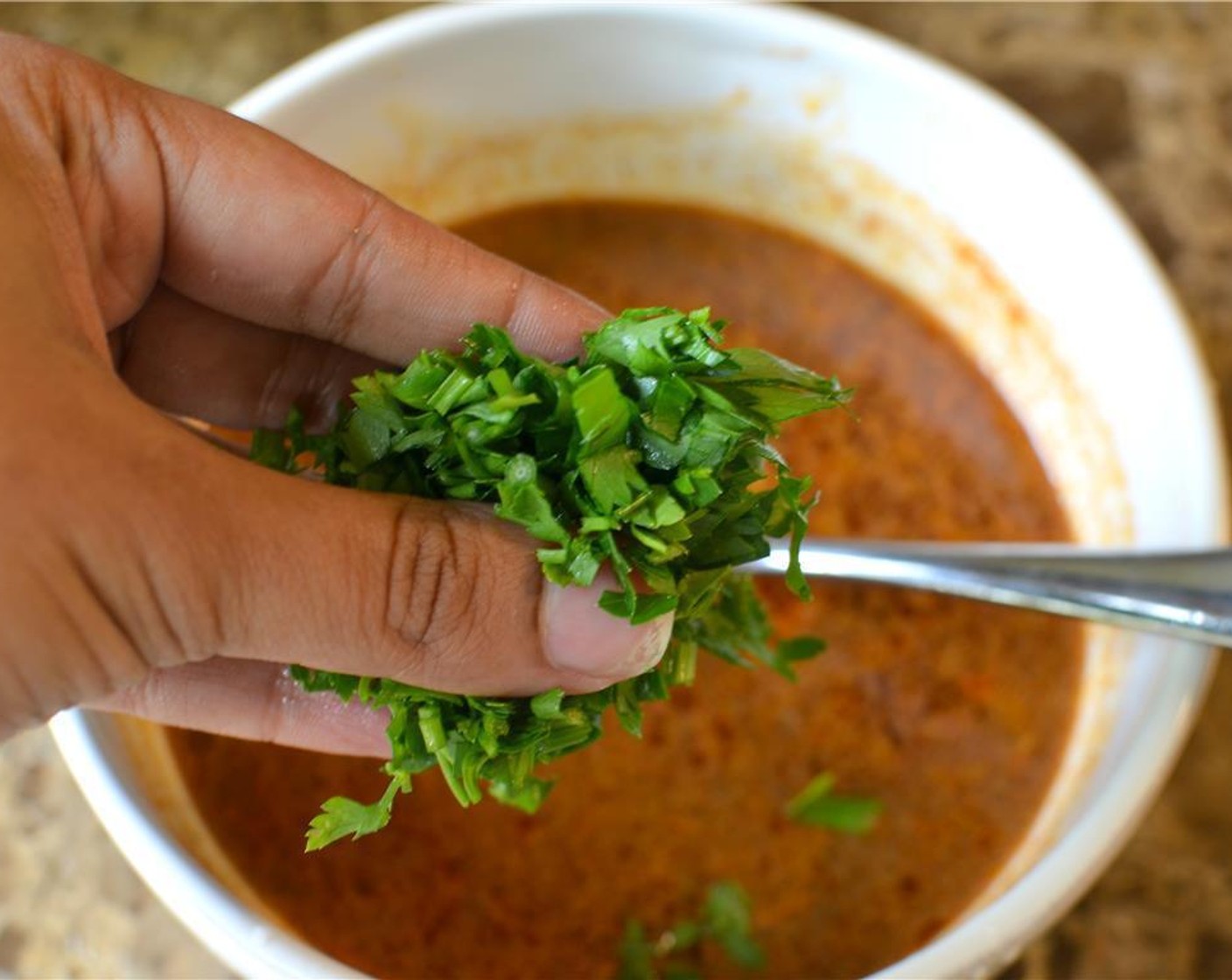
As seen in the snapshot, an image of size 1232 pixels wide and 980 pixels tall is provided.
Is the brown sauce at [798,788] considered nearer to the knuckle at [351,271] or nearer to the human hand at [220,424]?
the human hand at [220,424]

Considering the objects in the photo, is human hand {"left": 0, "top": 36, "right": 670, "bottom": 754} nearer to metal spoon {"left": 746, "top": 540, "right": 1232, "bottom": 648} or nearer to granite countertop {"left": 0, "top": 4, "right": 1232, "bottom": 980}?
metal spoon {"left": 746, "top": 540, "right": 1232, "bottom": 648}

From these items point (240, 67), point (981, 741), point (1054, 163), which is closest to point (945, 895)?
point (981, 741)

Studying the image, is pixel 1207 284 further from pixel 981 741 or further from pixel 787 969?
pixel 787 969

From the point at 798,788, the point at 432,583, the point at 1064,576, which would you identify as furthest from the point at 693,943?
the point at 432,583

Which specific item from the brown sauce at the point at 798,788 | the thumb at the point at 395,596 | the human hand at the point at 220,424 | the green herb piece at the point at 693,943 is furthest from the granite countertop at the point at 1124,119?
the thumb at the point at 395,596

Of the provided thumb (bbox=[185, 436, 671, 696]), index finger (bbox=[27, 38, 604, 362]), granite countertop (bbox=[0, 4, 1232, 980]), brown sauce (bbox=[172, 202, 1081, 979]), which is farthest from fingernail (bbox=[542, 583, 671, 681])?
granite countertop (bbox=[0, 4, 1232, 980])

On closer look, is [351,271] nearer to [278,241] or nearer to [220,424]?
[278,241]
